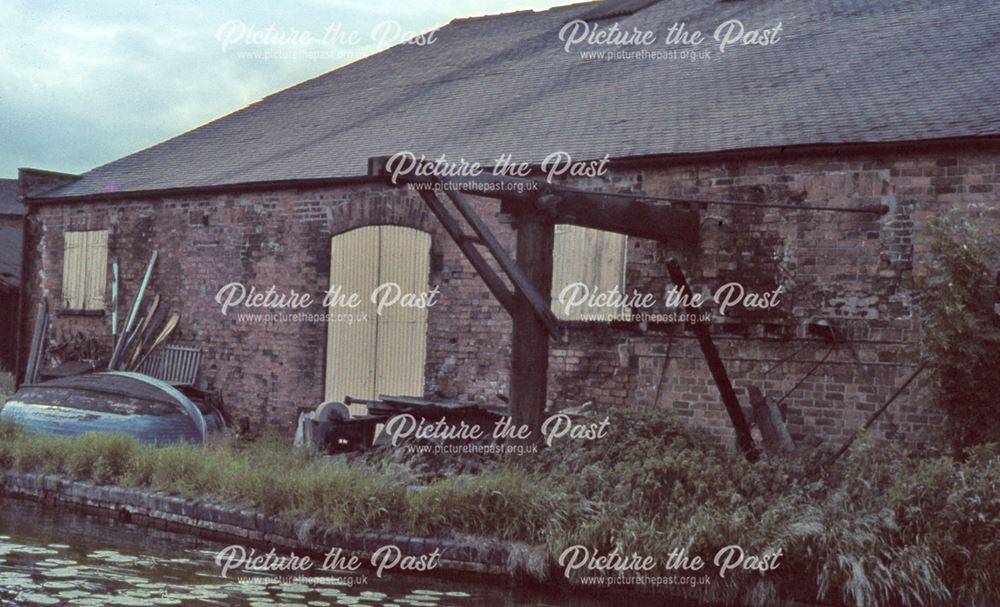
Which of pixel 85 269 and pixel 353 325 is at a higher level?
pixel 85 269

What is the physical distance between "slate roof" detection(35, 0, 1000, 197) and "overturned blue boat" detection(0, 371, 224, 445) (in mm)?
3343

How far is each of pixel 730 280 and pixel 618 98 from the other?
3.75 meters

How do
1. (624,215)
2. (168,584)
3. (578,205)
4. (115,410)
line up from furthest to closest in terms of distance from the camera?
(115,410) < (624,215) < (578,205) < (168,584)

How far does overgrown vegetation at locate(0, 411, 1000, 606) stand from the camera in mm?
7109

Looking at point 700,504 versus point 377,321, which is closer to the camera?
point 700,504

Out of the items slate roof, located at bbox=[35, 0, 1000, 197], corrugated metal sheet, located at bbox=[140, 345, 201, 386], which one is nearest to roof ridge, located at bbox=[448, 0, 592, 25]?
slate roof, located at bbox=[35, 0, 1000, 197]

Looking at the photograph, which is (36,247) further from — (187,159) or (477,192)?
(477,192)

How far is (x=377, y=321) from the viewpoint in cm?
1412

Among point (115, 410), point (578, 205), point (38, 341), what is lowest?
point (115, 410)

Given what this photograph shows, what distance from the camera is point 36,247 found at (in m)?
19.3

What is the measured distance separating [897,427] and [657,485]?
2.94 m

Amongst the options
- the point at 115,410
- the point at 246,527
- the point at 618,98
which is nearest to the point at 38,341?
the point at 115,410

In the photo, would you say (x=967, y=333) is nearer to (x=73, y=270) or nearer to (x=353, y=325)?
(x=353, y=325)

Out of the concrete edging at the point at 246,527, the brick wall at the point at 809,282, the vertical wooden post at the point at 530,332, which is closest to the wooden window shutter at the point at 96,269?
the concrete edging at the point at 246,527
